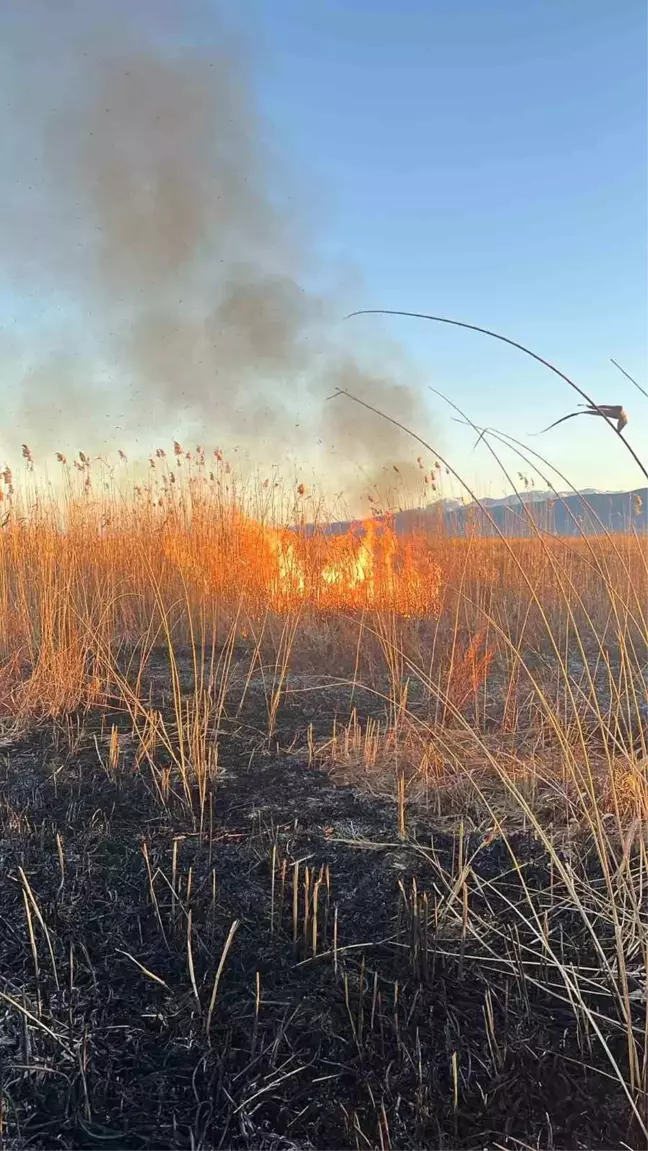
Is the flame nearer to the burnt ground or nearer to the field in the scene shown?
the field

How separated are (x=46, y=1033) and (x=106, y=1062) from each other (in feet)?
0.48

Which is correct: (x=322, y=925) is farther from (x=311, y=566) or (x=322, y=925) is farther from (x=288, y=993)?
(x=311, y=566)

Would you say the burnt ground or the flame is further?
the flame

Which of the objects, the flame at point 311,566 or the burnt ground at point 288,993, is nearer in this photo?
the burnt ground at point 288,993

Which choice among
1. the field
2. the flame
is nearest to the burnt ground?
the field

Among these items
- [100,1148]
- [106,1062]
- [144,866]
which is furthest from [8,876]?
[100,1148]

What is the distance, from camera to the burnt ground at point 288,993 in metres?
1.05

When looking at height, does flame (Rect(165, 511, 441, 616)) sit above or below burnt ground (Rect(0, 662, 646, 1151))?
above

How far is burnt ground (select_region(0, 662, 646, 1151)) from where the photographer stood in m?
1.05

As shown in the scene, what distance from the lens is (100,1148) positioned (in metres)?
1.01

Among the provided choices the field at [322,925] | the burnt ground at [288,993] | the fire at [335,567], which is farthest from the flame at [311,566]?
the burnt ground at [288,993]

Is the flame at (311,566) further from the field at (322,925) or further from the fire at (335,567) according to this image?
the field at (322,925)

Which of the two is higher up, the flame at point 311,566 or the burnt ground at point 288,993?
the flame at point 311,566

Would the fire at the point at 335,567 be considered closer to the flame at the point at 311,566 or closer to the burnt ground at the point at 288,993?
the flame at the point at 311,566
